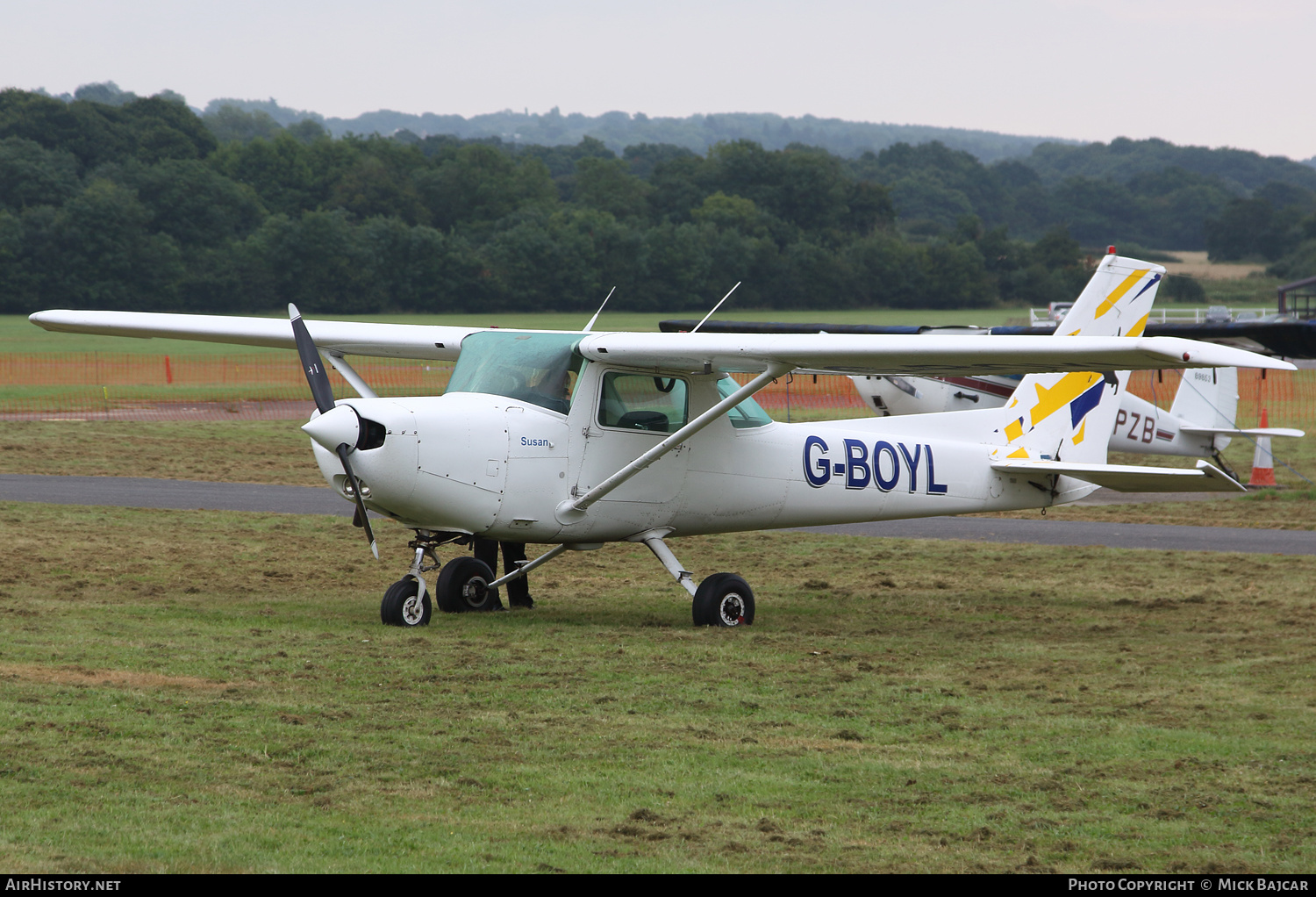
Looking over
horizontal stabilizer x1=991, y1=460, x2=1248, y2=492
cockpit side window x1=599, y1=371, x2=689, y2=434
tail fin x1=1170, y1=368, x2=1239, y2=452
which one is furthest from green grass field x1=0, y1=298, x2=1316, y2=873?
tail fin x1=1170, y1=368, x2=1239, y2=452

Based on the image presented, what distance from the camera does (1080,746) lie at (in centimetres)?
738

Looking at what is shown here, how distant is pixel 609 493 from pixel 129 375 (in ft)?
131

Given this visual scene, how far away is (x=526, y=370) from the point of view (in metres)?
11.2

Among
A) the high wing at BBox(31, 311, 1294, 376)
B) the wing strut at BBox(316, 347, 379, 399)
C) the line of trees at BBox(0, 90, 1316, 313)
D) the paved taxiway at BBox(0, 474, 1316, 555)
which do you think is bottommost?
the paved taxiway at BBox(0, 474, 1316, 555)

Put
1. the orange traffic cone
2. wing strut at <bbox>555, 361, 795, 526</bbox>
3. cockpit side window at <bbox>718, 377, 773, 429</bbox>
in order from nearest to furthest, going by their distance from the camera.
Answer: wing strut at <bbox>555, 361, 795, 526</bbox>, cockpit side window at <bbox>718, 377, 773, 429</bbox>, the orange traffic cone

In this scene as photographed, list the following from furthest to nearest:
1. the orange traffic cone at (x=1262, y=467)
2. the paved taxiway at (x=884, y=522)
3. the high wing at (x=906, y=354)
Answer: the orange traffic cone at (x=1262, y=467) → the paved taxiway at (x=884, y=522) → the high wing at (x=906, y=354)

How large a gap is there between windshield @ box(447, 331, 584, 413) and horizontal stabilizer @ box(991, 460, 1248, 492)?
450cm

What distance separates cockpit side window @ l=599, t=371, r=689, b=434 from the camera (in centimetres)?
1137

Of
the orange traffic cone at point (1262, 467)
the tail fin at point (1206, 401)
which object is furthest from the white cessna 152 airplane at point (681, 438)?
the tail fin at point (1206, 401)

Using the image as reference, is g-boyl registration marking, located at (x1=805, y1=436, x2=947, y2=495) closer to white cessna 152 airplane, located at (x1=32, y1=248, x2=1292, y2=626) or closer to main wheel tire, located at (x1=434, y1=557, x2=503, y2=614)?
white cessna 152 airplane, located at (x1=32, y1=248, x2=1292, y2=626)

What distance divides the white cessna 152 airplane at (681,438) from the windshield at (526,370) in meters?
0.02

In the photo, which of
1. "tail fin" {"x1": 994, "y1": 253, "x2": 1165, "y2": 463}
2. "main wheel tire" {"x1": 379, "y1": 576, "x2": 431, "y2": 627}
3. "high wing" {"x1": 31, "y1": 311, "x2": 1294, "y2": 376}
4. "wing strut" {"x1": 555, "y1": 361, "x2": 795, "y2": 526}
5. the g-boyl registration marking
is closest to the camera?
"high wing" {"x1": 31, "y1": 311, "x2": 1294, "y2": 376}

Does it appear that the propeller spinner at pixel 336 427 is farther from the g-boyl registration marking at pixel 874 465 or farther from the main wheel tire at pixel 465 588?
the g-boyl registration marking at pixel 874 465

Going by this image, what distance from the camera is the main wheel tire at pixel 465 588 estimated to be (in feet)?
37.9
